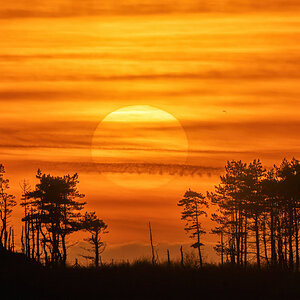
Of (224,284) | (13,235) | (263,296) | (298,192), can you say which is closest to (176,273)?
(224,284)

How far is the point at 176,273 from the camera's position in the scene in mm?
76438

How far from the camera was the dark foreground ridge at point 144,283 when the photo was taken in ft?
225

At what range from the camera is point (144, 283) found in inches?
2840

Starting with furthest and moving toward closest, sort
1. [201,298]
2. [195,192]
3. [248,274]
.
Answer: [195,192] < [248,274] < [201,298]

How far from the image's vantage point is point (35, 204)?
107 meters

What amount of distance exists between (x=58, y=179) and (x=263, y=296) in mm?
43538

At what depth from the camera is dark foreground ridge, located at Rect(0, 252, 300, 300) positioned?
225 ft

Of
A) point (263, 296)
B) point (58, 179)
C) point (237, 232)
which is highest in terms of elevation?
point (58, 179)

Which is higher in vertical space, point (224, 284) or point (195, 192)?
point (195, 192)

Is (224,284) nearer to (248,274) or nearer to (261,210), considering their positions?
(248,274)

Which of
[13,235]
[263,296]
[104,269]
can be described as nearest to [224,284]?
[263,296]

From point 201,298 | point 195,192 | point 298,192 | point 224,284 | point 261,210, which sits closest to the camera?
point 201,298

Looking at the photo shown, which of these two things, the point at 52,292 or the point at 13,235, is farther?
the point at 13,235

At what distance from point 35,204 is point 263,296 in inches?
1785
